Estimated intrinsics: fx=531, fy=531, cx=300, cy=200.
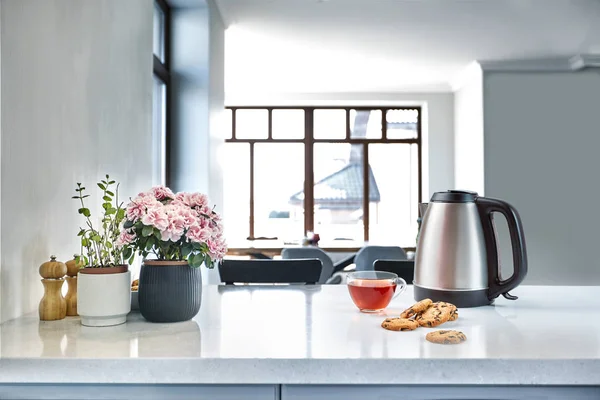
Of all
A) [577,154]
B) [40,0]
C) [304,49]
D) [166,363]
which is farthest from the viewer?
[577,154]

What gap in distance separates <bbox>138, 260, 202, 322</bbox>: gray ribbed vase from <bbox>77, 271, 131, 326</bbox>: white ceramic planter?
0.14 feet

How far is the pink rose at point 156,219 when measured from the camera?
1044mm

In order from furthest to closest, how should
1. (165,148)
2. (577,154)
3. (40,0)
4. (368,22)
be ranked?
(577,154), (368,22), (165,148), (40,0)

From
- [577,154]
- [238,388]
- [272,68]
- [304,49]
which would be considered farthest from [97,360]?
[577,154]

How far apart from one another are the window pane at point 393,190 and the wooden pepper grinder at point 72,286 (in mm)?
5920

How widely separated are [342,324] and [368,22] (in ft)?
11.5

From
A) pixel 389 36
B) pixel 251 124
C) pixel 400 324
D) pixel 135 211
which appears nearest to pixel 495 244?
pixel 400 324

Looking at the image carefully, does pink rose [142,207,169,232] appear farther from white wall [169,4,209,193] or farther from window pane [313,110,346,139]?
window pane [313,110,346,139]

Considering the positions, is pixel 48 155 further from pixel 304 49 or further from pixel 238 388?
pixel 304 49

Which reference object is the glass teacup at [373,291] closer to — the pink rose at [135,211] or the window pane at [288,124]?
the pink rose at [135,211]

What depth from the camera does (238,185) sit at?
688 cm

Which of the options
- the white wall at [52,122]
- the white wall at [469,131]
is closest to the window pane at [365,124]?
the white wall at [469,131]

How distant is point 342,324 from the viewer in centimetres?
106

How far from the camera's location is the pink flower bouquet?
1.05 meters
